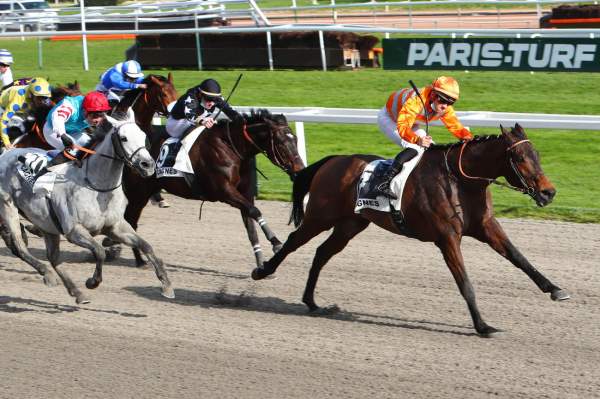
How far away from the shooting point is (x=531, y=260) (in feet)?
26.1

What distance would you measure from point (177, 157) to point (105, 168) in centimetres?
151

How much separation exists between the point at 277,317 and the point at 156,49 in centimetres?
1421

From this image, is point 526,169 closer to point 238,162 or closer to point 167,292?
point 167,292

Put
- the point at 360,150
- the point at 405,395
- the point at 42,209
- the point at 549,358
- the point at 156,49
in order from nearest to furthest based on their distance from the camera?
1. the point at 405,395
2. the point at 549,358
3. the point at 42,209
4. the point at 360,150
5. the point at 156,49

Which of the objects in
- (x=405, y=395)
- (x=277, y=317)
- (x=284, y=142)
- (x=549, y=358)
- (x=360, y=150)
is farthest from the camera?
(x=360, y=150)

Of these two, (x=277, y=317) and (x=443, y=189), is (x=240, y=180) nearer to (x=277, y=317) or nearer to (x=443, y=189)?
(x=277, y=317)

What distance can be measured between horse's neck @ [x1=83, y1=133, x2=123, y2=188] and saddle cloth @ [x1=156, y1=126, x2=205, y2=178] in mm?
1421

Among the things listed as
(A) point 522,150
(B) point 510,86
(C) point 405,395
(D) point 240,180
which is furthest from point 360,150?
(C) point 405,395

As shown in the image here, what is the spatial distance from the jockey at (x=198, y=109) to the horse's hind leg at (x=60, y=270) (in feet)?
5.45

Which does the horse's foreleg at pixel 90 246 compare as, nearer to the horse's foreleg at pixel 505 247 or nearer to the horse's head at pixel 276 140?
the horse's head at pixel 276 140

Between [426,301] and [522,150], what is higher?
[522,150]

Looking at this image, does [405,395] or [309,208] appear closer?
[405,395]

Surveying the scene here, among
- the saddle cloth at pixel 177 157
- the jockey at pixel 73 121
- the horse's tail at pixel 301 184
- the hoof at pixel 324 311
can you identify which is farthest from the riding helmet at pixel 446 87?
the saddle cloth at pixel 177 157

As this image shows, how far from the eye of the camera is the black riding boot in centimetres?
629
